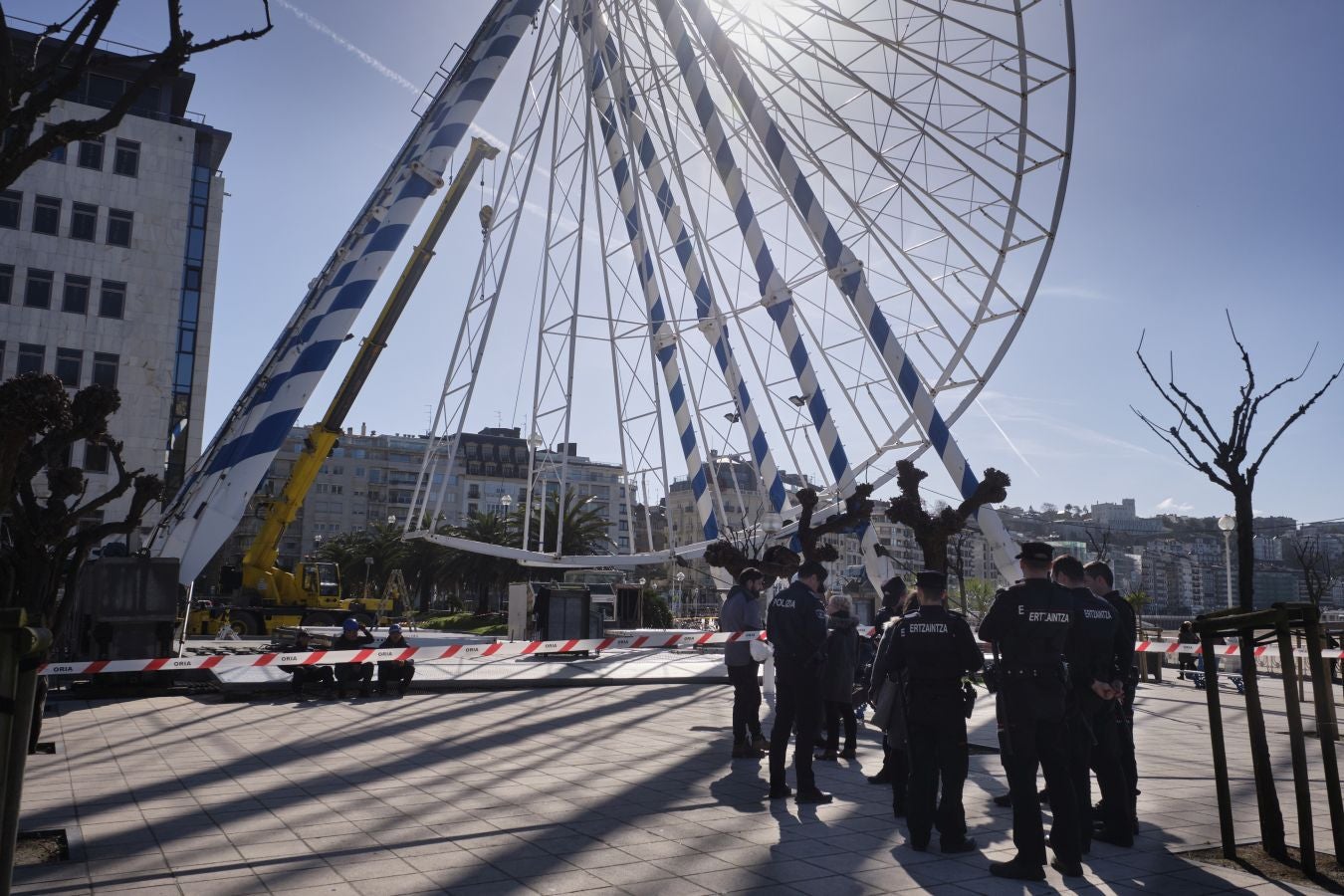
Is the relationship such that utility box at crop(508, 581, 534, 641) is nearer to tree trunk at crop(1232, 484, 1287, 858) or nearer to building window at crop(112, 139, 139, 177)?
tree trunk at crop(1232, 484, 1287, 858)

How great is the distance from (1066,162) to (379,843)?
55.6 ft

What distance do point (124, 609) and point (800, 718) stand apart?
14407mm

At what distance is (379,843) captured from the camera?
23.1 ft

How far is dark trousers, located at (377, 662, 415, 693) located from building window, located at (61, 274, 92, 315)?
32963 mm

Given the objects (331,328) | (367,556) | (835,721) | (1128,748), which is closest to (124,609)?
(331,328)

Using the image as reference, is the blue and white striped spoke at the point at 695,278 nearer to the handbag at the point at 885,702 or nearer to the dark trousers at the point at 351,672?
the dark trousers at the point at 351,672

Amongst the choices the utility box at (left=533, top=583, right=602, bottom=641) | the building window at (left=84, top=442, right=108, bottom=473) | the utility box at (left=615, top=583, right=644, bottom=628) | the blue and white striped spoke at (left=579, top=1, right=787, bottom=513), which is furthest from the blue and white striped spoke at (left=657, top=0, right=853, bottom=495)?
the building window at (left=84, top=442, right=108, bottom=473)

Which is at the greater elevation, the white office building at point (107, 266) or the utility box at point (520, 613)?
the white office building at point (107, 266)

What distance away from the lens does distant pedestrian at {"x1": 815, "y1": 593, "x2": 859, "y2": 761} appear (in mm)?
10766

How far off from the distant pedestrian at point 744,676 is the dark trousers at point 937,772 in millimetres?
3853

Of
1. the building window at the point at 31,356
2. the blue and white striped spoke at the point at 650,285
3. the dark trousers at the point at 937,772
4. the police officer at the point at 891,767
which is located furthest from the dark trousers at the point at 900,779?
the building window at the point at 31,356

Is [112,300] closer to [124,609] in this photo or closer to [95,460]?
[95,460]

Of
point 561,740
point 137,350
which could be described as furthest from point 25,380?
point 137,350

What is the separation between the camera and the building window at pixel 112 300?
140ft
